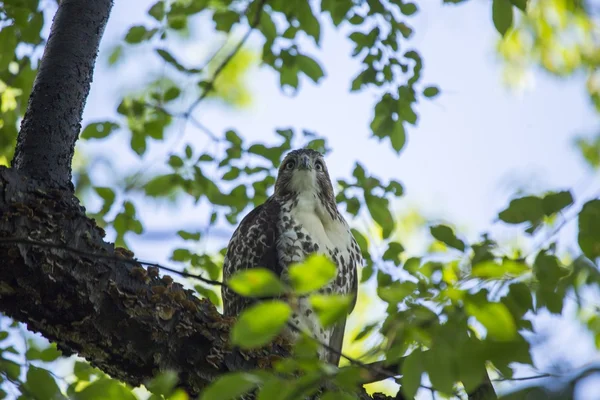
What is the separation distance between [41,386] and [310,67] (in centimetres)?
337

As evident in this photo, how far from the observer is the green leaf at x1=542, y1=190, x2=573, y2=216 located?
7.22ft

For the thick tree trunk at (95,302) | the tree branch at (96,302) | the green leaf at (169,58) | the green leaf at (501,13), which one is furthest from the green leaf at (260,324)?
the green leaf at (169,58)

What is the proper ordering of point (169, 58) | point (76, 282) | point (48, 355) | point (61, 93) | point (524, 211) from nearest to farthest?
point (524, 211) < point (76, 282) < point (61, 93) < point (48, 355) < point (169, 58)

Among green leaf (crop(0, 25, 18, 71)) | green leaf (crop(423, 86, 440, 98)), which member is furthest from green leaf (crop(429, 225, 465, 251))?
green leaf (crop(0, 25, 18, 71))

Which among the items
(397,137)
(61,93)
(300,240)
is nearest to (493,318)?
(61,93)

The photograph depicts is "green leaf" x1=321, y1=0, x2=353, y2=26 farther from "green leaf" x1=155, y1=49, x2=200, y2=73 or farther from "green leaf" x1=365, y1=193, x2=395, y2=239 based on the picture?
"green leaf" x1=365, y1=193, x2=395, y2=239

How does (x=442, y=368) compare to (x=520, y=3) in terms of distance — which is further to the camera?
(x=520, y=3)

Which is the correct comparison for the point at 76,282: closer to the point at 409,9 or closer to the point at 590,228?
the point at 590,228

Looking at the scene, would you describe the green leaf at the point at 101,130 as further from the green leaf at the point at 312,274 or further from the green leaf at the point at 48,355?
the green leaf at the point at 312,274

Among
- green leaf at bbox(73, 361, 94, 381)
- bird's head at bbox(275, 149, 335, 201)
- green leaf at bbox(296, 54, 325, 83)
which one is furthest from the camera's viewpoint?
bird's head at bbox(275, 149, 335, 201)

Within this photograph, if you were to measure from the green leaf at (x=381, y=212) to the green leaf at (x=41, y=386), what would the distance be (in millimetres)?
3181

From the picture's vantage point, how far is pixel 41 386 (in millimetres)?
1995

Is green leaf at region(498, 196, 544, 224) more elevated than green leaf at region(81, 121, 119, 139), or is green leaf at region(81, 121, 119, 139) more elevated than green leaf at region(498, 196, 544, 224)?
green leaf at region(81, 121, 119, 139)

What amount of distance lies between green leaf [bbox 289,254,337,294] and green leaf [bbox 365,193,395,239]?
326 cm
